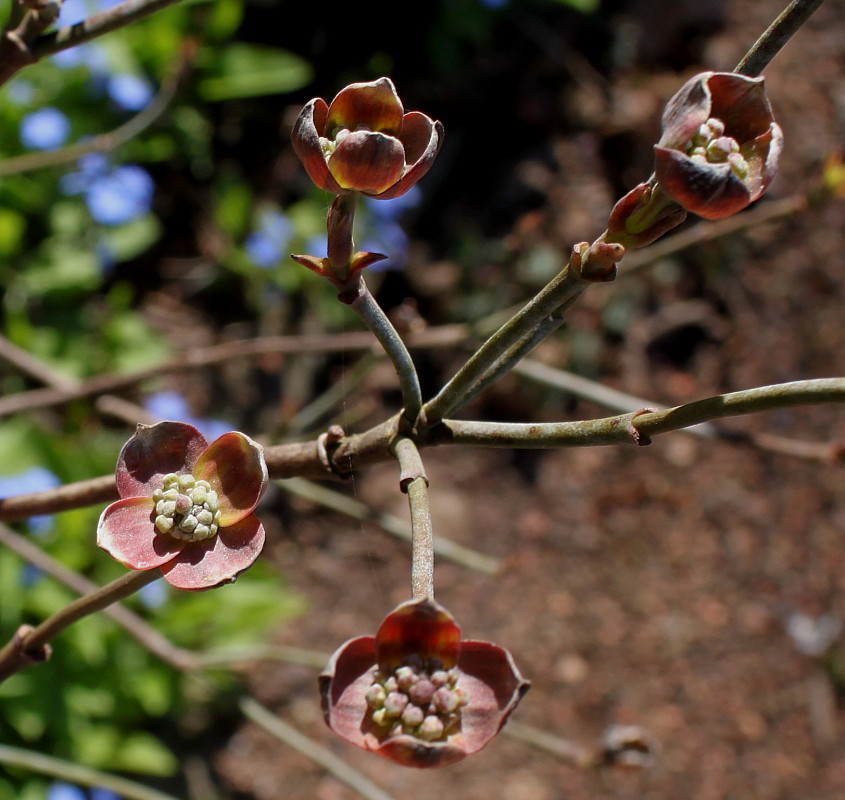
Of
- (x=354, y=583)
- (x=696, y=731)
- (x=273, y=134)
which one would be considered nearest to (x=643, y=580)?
(x=696, y=731)

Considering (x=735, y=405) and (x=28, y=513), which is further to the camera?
(x=28, y=513)

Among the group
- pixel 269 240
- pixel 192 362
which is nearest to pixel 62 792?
pixel 192 362

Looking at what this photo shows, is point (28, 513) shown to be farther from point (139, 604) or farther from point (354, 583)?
point (354, 583)

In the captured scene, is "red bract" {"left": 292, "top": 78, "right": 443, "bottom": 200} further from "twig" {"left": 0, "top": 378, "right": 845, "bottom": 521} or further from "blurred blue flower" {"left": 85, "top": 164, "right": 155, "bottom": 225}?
"blurred blue flower" {"left": 85, "top": 164, "right": 155, "bottom": 225}

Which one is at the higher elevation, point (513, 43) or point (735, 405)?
point (735, 405)

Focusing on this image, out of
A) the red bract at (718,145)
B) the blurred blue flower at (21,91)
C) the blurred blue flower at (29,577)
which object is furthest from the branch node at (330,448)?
the blurred blue flower at (21,91)

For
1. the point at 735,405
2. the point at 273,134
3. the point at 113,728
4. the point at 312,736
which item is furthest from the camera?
the point at 273,134
